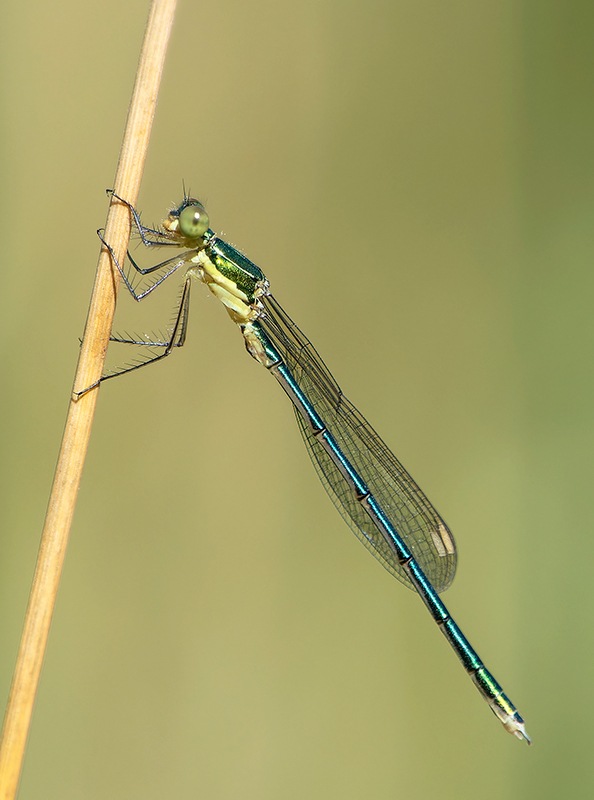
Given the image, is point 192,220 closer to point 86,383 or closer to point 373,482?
point 86,383

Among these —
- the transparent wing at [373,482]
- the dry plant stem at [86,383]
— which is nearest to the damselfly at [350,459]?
the transparent wing at [373,482]

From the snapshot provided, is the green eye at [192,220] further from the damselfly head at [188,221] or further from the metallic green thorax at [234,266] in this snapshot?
the metallic green thorax at [234,266]

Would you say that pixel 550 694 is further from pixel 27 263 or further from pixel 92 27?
pixel 92 27

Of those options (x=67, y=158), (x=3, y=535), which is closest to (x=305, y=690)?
(x=3, y=535)

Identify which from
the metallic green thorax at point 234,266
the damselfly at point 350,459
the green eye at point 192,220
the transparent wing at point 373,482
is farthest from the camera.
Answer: the transparent wing at point 373,482

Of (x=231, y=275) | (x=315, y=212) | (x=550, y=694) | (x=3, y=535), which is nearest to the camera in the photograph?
(x=231, y=275)

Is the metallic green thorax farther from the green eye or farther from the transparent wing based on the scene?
the transparent wing

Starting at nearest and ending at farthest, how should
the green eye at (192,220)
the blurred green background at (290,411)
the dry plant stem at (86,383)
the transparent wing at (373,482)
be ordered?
the dry plant stem at (86,383) → the green eye at (192,220) → the transparent wing at (373,482) → the blurred green background at (290,411)
